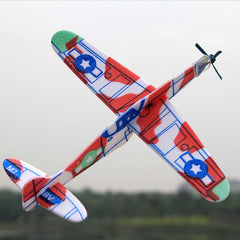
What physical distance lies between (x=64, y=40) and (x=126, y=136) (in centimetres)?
354

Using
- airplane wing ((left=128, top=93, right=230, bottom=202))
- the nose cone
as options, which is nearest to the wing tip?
airplane wing ((left=128, top=93, right=230, bottom=202))

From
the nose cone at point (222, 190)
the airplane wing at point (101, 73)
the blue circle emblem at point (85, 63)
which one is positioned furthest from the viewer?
the blue circle emblem at point (85, 63)

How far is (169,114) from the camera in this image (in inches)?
523

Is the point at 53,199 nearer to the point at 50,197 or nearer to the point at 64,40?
the point at 50,197

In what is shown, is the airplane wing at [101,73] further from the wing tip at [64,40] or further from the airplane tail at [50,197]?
the airplane tail at [50,197]

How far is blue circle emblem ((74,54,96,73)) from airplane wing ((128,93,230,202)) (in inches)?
88.9

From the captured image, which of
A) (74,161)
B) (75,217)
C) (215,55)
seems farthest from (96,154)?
(215,55)

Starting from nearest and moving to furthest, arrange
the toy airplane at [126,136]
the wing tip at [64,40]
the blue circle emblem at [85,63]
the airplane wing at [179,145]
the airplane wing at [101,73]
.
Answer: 1. the airplane wing at [179,145]
2. the toy airplane at [126,136]
3. the airplane wing at [101,73]
4. the blue circle emblem at [85,63]
5. the wing tip at [64,40]

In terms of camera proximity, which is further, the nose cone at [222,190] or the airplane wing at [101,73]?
the airplane wing at [101,73]

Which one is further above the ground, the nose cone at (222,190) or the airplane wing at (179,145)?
the airplane wing at (179,145)

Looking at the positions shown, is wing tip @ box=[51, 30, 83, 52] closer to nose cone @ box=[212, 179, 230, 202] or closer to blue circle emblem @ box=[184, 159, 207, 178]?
blue circle emblem @ box=[184, 159, 207, 178]

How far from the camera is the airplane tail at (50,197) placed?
1227 cm

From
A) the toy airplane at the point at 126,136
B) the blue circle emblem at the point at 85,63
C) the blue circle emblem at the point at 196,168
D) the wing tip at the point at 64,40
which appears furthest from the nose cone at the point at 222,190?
the wing tip at the point at 64,40

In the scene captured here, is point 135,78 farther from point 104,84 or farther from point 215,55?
point 215,55
